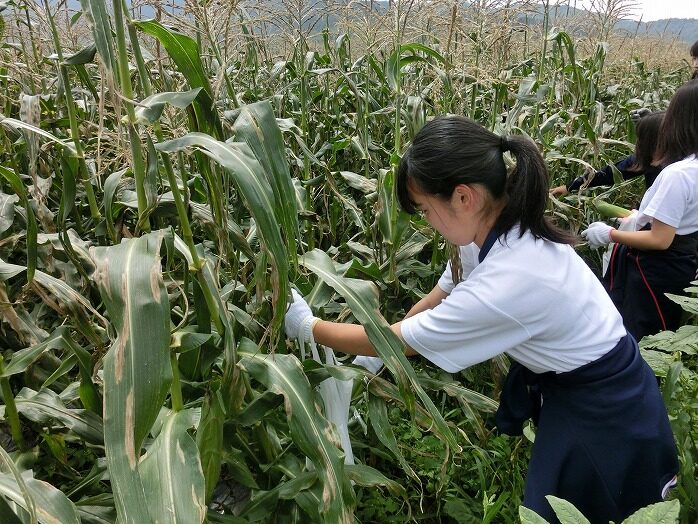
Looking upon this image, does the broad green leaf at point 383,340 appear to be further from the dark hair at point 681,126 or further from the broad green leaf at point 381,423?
the dark hair at point 681,126

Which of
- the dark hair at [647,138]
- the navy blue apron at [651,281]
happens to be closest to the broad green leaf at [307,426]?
the navy blue apron at [651,281]

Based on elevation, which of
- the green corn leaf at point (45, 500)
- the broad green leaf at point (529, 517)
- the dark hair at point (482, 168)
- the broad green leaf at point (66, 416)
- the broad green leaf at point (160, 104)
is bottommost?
the broad green leaf at point (66, 416)

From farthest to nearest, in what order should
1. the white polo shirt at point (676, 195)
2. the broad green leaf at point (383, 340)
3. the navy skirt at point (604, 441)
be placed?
the white polo shirt at point (676, 195) → the navy skirt at point (604, 441) → the broad green leaf at point (383, 340)

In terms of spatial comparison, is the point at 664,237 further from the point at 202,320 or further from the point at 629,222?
the point at 202,320

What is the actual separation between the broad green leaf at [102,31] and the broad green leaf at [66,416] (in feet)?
2.86

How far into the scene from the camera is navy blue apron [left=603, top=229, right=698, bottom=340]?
2.85m

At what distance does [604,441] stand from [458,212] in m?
0.77

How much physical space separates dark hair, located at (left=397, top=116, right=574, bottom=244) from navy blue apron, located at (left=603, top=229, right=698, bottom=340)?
5.06 feet

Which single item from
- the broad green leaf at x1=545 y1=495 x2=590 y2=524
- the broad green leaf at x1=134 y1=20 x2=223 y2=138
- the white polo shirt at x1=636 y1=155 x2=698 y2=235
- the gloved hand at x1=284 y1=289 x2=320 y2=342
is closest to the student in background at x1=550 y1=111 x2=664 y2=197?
the white polo shirt at x1=636 y1=155 x2=698 y2=235

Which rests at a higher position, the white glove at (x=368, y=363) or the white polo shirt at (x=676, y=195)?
the white polo shirt at (x=676, y=195)

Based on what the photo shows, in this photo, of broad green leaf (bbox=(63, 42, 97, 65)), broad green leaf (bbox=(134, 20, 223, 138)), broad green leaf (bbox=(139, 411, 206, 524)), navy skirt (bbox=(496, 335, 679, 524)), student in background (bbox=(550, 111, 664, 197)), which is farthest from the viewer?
student in background (bbox=(550, 111, 664, 197))

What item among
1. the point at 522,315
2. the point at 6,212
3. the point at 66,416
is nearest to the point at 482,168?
the point at 522,315

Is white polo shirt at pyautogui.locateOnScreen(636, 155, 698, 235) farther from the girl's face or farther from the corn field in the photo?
the girl's face

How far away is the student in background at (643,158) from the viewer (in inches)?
122
